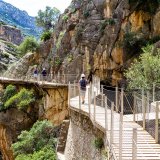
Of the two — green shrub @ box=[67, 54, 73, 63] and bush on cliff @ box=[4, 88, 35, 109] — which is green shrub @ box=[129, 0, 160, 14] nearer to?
green shrub @ box=[67, 54, 73, 63]

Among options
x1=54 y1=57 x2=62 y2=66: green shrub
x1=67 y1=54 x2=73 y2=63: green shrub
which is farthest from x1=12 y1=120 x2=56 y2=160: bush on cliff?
x1=54 y1=57 x2=62 y2=66: green shrub

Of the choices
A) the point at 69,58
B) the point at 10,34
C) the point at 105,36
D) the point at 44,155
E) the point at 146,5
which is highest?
the point at 10,34

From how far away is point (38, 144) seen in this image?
25797 millimetres

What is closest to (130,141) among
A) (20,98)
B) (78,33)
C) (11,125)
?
(11,125)

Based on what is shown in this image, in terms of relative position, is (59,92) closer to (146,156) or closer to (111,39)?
(111,39)

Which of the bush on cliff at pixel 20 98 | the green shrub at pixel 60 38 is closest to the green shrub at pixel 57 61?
the green shrub at pixel 60 38

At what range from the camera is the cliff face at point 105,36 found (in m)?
32.4

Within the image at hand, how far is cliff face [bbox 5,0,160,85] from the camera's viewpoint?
32438 millimetres

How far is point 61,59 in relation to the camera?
42719 millimetres

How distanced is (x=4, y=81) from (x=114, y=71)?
545 inches

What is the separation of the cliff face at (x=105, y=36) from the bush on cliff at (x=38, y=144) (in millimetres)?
8848

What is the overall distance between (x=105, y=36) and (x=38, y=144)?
1403cm

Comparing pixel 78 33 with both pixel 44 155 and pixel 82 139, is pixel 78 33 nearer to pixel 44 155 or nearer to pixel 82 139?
pixel 44 155

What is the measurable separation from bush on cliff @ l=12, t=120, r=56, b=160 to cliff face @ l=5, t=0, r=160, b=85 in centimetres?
885
